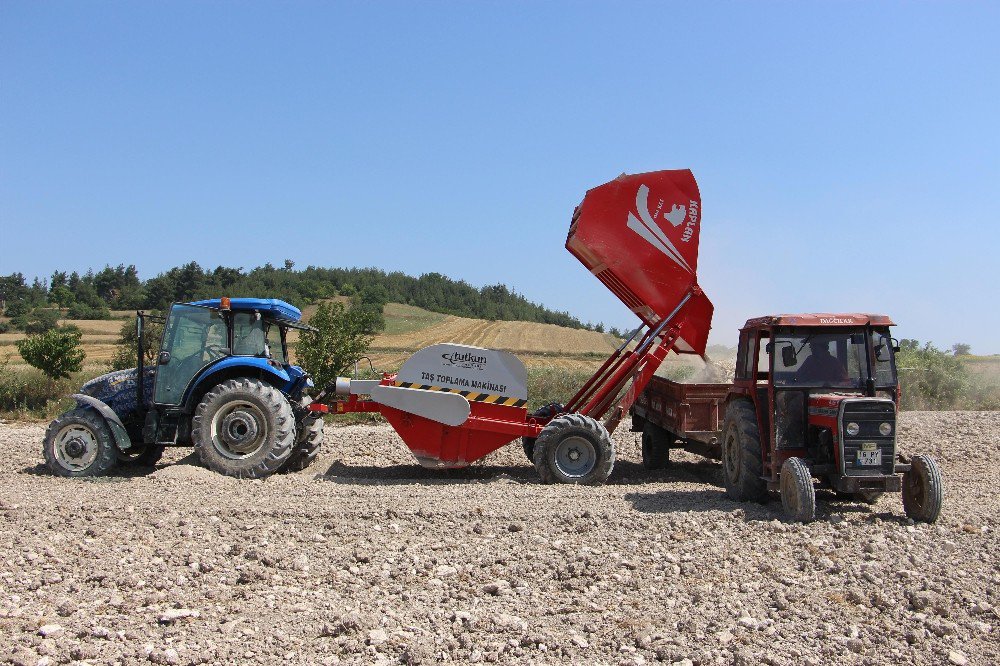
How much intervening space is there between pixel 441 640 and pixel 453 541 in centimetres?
173

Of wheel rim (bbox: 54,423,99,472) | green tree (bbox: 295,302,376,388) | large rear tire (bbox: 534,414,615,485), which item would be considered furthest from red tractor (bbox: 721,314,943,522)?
green tree (bbox: 295,302,376,388)

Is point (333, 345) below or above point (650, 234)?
below

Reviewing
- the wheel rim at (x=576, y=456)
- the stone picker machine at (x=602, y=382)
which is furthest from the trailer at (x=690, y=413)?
the wheel rim at (x=576, y=456)

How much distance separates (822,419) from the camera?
6.75m

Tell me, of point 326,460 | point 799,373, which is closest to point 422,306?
point 326,460

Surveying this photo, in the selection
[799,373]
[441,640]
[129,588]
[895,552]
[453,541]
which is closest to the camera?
[441,640]

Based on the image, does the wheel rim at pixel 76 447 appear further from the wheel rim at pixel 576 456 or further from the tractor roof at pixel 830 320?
the tractor roof at pixel 830 320

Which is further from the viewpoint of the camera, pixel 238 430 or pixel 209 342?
pixel 209 342

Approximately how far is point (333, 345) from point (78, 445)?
881 cm

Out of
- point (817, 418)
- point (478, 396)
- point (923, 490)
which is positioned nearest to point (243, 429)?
point (478, 396)

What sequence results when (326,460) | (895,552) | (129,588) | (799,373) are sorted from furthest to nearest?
(326,460) < (799,373) < (895,552) < (129,588)

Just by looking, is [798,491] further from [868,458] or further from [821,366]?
[821,366]

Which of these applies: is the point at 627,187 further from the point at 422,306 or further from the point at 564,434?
the point at 422,306

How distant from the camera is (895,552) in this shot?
5504 mm
